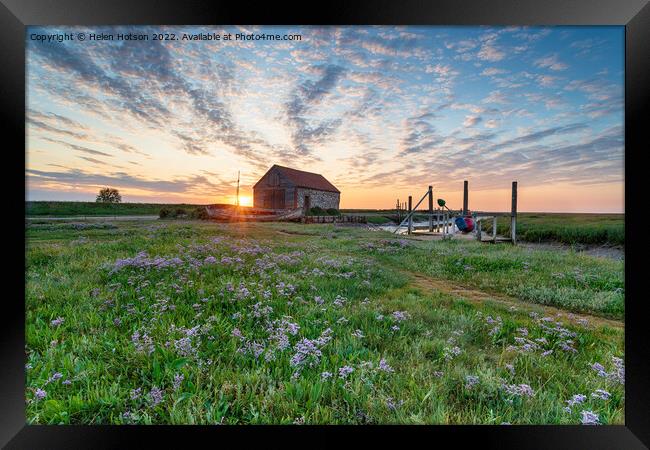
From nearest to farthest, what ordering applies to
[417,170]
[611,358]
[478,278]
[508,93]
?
[611,358] → [508,93] → [417,170] → [478,278]

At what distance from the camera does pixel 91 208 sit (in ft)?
13.6

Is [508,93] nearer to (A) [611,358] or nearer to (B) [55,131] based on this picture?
(A) [611,358]

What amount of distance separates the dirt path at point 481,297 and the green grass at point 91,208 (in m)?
4.51

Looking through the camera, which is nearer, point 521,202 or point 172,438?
point 172,438

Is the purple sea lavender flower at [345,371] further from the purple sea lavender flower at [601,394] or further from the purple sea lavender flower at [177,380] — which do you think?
the purple sea lavender flower at [601,394]

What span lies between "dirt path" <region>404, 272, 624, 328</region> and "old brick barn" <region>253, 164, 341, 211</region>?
2232 mm

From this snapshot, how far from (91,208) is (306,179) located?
355 cm

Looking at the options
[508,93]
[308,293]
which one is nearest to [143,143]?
[308,293]

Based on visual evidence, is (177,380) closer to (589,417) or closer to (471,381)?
(471,381)

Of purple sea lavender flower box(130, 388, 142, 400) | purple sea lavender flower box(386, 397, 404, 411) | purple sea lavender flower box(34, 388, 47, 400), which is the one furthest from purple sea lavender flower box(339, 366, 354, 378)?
purple sea lavender flower box(34, 388, 47, 400)

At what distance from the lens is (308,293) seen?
3.91 m

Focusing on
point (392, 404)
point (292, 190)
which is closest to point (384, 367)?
point (392, 404)

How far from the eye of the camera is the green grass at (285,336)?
Answer: 8.16 feet

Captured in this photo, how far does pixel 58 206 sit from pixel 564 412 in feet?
22.3
